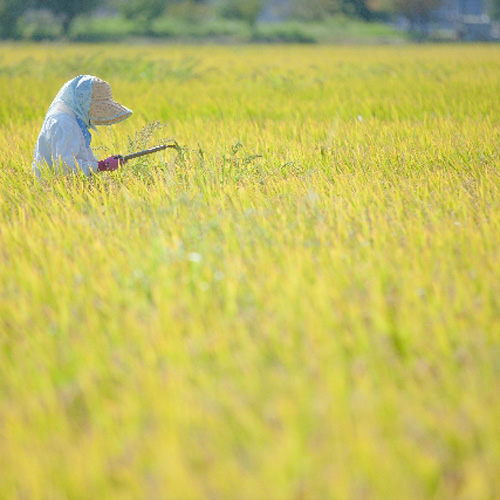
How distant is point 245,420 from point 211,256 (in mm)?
914

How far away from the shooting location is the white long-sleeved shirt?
3.24 metres

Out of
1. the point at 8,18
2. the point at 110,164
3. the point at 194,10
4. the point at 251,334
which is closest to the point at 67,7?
the point at 8,18

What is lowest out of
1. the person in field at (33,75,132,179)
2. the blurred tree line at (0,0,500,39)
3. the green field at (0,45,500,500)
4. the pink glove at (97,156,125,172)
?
the green field at (0,45,500,500)

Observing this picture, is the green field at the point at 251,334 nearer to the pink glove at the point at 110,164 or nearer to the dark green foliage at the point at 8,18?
the pink glove at the point at 110,164

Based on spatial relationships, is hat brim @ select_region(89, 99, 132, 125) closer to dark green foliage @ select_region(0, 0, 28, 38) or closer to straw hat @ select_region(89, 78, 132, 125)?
straw hat @ select_region(89, 78, 132, 125)

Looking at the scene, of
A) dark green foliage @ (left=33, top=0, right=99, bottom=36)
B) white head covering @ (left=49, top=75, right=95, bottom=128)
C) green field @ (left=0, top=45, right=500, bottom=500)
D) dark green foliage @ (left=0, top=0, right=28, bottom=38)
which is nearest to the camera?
green field @ (left=0, top=45, right=500, bottom=500)

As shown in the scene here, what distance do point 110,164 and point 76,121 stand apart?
260 mm

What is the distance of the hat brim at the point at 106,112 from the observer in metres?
3.29

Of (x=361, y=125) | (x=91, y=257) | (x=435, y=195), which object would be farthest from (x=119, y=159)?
(x=361, y=125)

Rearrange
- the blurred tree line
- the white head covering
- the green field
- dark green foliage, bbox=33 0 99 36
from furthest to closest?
dark green foliage, bbox=33 0 99 36
the blurred tree line
the white head covering
the green field

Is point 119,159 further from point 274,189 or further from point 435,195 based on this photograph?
point 435,195

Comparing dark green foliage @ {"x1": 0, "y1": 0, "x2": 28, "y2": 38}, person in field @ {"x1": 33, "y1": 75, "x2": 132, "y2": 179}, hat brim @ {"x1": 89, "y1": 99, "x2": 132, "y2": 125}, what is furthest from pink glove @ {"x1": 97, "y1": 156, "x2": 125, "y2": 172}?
dark green foliage @ {"x1": 0, "y1": 0, "x2": 28, "y2": 38}

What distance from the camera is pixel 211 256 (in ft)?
6.94

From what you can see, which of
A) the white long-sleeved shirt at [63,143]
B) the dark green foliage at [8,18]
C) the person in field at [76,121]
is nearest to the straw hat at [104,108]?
the person in field at [76,121]
